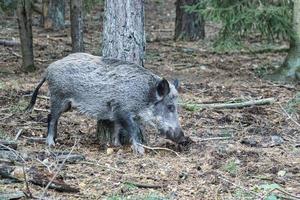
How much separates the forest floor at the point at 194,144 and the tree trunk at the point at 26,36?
0.22 metres

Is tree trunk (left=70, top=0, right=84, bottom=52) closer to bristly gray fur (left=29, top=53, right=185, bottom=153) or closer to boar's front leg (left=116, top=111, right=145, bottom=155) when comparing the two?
bristly gray fur (left=29, top=53, right=185, bottom=153)

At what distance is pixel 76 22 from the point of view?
11953 mm

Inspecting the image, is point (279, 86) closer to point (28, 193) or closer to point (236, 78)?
point (236, 78)

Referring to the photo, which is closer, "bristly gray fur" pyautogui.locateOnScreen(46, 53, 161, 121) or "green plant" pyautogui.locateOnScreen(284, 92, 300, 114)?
"bristly gray fur" pyautogui.locateOnScreen(46, 53, 161, 121)

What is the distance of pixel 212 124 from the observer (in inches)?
335

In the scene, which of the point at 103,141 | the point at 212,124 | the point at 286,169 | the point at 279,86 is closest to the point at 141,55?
the point at 103,141

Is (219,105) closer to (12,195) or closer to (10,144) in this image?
(10,144)

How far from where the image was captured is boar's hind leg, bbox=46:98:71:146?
7.34 m

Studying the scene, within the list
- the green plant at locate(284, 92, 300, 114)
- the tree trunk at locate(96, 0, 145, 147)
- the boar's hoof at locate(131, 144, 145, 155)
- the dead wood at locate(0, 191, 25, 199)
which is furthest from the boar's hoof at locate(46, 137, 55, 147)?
the green plant at locate(284, 92, 300, 114)

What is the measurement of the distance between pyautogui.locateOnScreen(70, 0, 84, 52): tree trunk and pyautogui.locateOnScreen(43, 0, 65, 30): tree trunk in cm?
635

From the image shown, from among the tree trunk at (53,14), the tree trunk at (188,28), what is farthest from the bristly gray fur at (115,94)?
the tree trunk at (53,14)

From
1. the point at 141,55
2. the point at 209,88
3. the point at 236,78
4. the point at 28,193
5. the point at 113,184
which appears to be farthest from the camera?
the point at 236,78

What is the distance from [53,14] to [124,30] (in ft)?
38.5

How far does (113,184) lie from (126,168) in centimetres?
66
